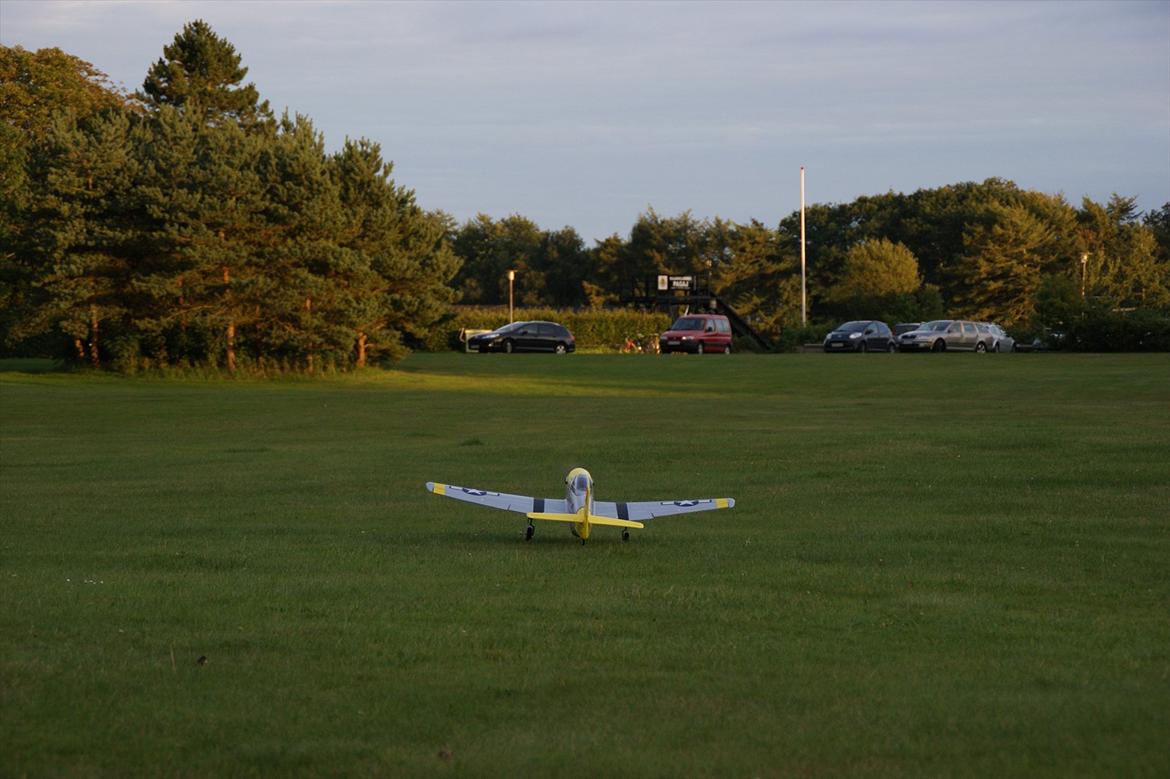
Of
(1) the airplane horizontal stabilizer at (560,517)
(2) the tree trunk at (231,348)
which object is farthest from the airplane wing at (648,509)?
(2) the tree trunk at (231,348)

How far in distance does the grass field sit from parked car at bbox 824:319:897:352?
43.1 m

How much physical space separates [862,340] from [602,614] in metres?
59.0

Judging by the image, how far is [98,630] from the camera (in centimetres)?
770

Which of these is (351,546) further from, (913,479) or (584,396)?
(584,396)

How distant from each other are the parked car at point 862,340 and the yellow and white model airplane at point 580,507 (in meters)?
55.0

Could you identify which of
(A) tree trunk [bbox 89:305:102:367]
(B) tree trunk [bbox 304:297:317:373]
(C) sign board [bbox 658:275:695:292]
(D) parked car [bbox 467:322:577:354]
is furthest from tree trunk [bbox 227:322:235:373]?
(C) sign board [bbox 658:275:695:292]

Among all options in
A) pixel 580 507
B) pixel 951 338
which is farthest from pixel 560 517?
pixel 951 338

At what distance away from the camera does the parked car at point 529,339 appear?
6731 cm

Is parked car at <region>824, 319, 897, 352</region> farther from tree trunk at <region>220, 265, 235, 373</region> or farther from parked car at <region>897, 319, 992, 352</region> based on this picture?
tree trunk at <region>220, 265, 235, 373</region>

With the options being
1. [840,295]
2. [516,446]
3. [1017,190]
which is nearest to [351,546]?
[516,446]

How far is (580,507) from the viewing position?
11.5 meters

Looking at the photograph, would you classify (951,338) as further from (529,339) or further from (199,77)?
(199,77)

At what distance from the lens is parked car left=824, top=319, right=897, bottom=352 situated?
215 ft

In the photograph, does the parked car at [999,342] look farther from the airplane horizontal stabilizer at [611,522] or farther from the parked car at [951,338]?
the airplane horizontal stabilizer at [611,522]
